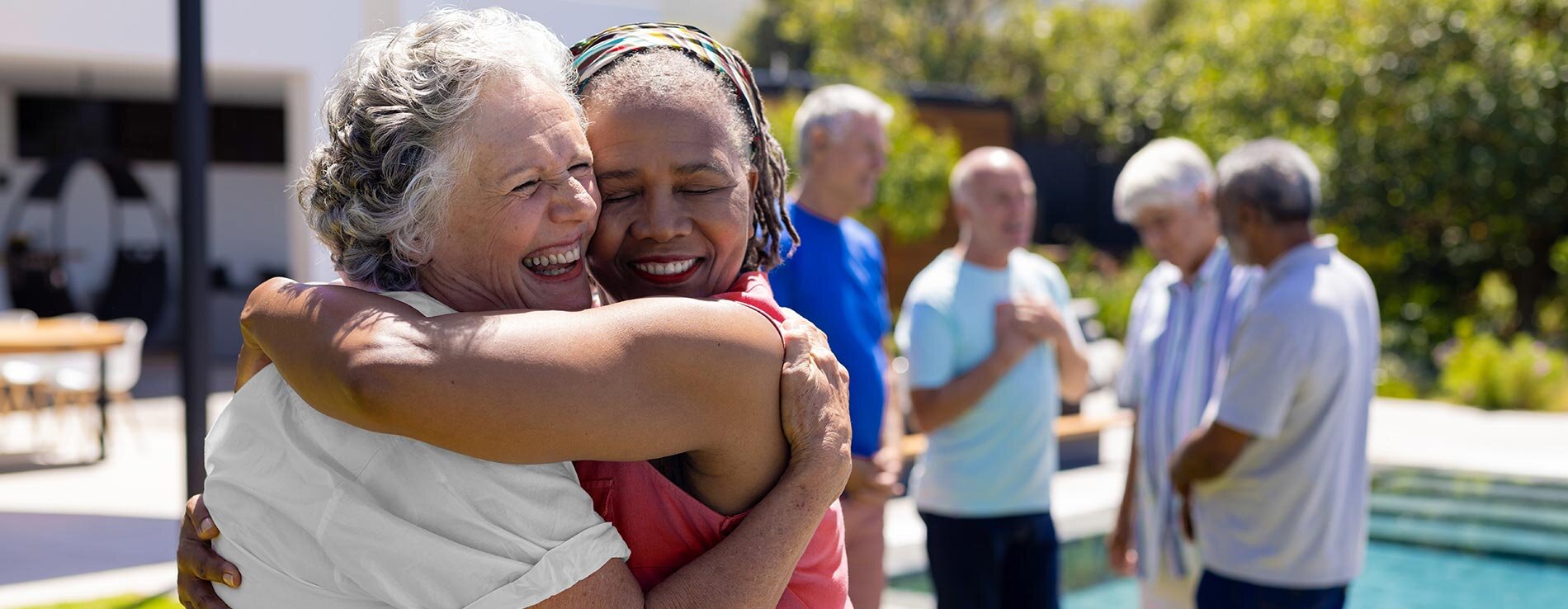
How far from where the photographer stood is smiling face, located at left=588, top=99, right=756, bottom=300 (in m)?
1.63

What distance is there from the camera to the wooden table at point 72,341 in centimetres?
898

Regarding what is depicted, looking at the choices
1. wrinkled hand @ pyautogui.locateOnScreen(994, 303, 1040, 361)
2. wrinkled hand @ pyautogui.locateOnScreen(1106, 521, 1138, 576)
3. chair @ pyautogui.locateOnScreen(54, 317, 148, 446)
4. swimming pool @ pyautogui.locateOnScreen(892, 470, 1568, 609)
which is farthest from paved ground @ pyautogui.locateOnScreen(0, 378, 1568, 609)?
wrinkled hand @ pyautogui.locateOnScreen(994, 303, 1040, 361)

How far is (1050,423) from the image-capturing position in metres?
4.57

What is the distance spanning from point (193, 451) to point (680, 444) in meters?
4.13

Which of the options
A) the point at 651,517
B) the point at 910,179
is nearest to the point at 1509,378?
A: the point at 910,179

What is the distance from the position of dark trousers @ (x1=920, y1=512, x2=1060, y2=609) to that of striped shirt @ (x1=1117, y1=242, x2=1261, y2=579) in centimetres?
30

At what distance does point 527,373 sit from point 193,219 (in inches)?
178

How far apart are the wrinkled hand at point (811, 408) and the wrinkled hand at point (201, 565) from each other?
0.65 m

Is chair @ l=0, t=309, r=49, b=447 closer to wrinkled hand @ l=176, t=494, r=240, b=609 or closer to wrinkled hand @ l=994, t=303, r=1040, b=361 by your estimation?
wrinkled hand @ l=994, t=303, r=1040, b=361

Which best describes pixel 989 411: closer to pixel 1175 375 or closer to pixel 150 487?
pixel 1175 375

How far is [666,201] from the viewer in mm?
1648

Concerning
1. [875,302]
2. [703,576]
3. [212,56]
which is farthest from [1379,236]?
[703,576]

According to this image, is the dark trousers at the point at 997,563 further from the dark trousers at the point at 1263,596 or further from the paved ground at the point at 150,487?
the paved ground at the point at 150,487

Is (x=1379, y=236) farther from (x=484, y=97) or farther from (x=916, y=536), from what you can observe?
(x=484, y=97)
